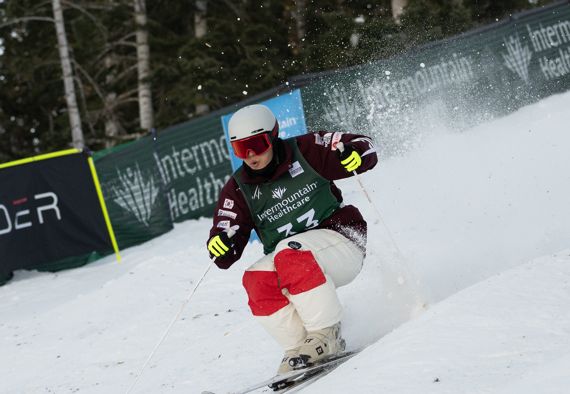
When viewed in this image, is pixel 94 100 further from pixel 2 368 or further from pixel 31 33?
pixel 2 368

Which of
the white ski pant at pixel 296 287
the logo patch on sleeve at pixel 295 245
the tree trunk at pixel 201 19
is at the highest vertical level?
the tree trunk at pixel 201 19

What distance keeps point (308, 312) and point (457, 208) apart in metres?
3.68

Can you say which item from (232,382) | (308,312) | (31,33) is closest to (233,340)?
(232,382)

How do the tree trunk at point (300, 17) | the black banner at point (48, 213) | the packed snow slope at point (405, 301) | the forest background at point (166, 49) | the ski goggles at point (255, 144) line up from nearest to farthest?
the packed snow slope at point (405, 301) < the ski goggles at point (255, 144) < the black banner at point (48, 213) < the forest background at point (166, 49) < the tree trunk at point (300, 17)

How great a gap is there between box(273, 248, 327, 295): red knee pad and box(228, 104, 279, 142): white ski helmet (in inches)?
29.0

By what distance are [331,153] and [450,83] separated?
767 cm

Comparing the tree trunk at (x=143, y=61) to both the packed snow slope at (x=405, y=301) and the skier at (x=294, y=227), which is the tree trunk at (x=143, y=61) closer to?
the packed snow slope at (x=405, y=301)

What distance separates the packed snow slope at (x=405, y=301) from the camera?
335 cm

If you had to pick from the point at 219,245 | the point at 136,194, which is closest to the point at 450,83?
the point at 136,194

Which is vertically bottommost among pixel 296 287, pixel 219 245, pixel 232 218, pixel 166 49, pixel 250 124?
pixel 296 287

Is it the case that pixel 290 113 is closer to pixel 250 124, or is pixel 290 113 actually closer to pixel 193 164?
pixel 250 124

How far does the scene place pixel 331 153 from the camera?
15.5 feet

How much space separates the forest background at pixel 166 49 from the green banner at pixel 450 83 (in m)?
1.41

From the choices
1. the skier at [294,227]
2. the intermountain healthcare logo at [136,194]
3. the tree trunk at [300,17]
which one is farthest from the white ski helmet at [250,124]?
the tree trunk at [300,17]
